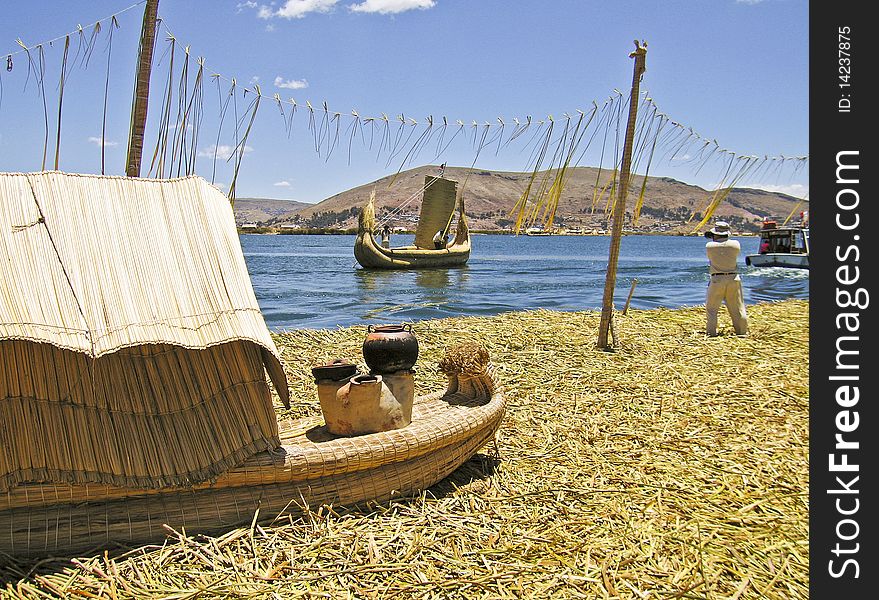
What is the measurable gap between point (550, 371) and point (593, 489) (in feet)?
10.2

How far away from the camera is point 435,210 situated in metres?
39.4

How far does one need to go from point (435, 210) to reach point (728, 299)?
30.5 metres

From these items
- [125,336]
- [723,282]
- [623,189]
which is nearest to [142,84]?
[125,336]

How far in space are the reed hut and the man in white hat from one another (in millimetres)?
7802

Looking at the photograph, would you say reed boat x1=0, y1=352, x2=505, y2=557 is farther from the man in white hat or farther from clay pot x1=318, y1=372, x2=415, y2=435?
the man in white hat

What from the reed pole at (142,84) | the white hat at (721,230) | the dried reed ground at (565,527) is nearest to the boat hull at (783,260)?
the white hat at (721,230)

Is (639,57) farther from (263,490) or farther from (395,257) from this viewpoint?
(395,257)

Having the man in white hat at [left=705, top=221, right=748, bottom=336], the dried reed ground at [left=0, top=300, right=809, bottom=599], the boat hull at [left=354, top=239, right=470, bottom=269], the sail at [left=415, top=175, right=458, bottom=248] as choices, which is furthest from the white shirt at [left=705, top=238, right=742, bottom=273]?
the sail at [left=415, top=175, right=458, bottom=248]

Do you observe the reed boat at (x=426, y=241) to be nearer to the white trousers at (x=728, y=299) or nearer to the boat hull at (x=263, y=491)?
the white trousers at (x=728, y=299)

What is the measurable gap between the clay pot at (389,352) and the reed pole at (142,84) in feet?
6.27

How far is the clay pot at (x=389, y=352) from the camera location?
393 centimetres

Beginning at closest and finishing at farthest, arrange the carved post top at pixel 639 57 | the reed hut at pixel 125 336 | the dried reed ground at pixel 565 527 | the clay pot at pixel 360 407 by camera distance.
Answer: the reed hut at pixel 125 336 < the dried reed ground at pixel 565 527 < the clay pot at pixel 360 407 < the carved post top at pixel 639 57

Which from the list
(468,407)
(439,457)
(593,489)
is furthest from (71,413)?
(593,489)

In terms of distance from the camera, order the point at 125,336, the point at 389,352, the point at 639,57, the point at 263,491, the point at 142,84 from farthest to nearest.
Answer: the point at 639,57 → the point at 142,84 → the point at 389,352 → the point at 263,491 → the point at 125,336
